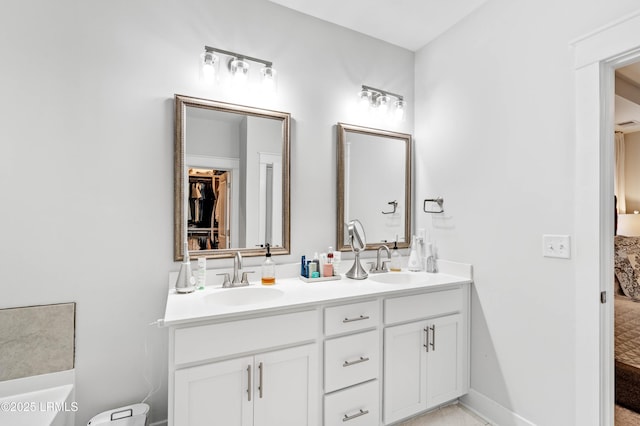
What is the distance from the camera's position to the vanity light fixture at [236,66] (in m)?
1.76

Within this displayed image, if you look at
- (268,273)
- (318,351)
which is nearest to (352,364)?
(318,351)

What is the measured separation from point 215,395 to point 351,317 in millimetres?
708

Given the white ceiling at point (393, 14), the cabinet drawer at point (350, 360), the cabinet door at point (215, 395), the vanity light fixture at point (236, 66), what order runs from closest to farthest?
the cabinet door at point (215, 395) → the cabinet drawer at point (350, 360) → the vanity light fixture at point (236, 66) → the white ceiling at point (393, 14)

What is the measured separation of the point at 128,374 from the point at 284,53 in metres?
2.04

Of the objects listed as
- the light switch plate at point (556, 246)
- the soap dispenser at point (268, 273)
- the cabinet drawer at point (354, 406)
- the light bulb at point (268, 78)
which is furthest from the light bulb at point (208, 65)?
the light switch plate at point (556, 246)

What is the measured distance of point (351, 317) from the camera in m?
1.62

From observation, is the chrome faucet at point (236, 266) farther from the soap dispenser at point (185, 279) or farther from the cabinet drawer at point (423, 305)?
the cabinet drawer at point (423, 305)

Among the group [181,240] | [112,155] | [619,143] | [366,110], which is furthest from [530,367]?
[619,143]

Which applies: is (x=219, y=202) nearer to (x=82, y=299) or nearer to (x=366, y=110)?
(x=82, y=299)

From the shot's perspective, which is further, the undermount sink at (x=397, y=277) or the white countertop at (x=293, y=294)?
the undermount sink at (x=397, y=277)

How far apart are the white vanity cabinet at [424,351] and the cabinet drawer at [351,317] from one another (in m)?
0.09

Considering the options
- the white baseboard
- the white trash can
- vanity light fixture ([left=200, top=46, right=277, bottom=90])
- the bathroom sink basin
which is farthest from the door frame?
the white trash can

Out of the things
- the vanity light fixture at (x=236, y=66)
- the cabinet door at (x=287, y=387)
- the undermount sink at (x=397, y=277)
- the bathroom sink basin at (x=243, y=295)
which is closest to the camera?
the cabinet door at (x=287, y=387)

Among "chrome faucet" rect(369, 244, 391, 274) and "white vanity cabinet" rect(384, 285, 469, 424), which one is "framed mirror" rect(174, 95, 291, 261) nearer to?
"chrome faucet" rect(369, 244, 391, 274)
